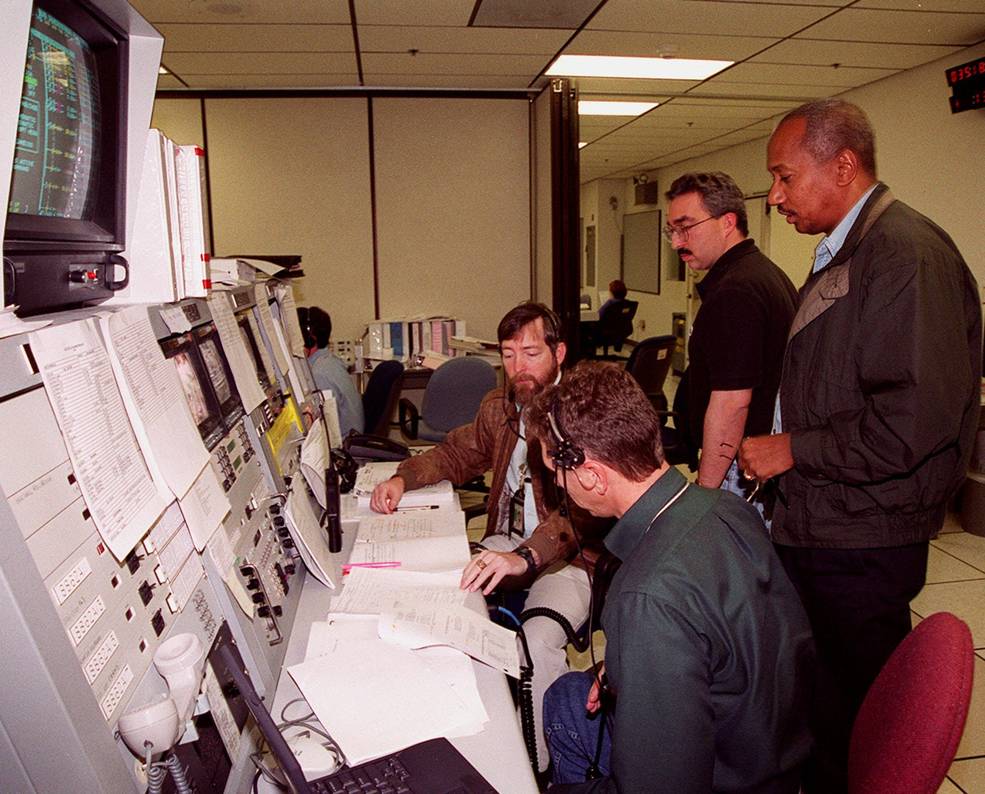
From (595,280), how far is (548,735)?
462 inches

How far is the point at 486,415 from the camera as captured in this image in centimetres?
234

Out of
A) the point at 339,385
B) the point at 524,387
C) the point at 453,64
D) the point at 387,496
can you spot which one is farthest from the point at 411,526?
the point at 453,64

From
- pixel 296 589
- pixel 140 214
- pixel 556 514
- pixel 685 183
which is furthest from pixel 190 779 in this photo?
pixel 685 183

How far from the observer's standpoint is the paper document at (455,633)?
1.32 metres

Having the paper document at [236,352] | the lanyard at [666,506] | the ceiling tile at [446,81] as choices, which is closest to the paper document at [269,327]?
the paper document at [236,352]

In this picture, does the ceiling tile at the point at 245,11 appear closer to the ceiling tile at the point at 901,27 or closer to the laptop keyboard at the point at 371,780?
the ceiling tile at the point at 901,27

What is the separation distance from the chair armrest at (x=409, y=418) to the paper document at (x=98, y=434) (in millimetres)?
3200

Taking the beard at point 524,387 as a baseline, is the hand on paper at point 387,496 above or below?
below

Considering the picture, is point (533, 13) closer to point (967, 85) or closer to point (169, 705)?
point (967, 85)

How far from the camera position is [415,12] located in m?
3.51

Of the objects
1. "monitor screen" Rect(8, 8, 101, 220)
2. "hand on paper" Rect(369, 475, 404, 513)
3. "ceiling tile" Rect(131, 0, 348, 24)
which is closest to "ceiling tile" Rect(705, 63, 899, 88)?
"ceiling tile" Rect(131, 0, 348, 24)

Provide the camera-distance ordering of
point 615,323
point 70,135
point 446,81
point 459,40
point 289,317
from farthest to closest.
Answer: point 615,323, point 446,81, point 459,40, point 289,317, point 70,135

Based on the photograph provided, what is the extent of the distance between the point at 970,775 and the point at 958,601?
1169mm

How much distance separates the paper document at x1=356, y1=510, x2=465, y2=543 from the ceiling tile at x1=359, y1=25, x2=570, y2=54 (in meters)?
2.81
